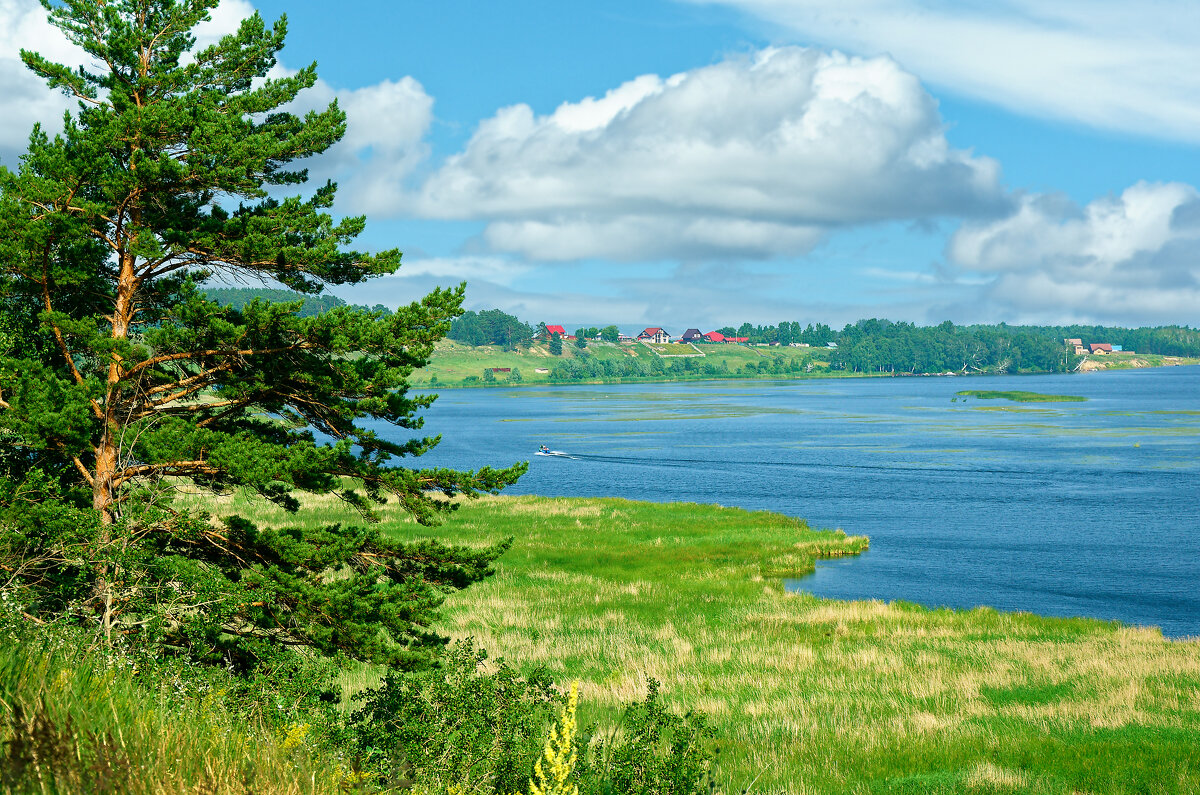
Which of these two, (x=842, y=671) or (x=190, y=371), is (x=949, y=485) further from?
(x=190, y=371)

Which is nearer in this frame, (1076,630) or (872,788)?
(872,788)

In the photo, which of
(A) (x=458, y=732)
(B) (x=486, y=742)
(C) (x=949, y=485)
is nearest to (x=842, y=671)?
(B) (x=486, y=742)

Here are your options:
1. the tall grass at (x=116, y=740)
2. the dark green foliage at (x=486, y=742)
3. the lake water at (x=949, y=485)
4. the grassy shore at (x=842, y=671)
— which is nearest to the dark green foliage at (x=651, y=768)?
the dark green foliage at (x=486, y=742)

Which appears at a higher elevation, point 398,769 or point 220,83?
point 220,83

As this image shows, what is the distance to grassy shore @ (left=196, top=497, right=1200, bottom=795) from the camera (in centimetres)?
1549

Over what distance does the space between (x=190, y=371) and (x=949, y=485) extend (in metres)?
64.3

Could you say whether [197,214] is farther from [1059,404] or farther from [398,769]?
[1059,404]

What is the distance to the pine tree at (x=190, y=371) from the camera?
45.1 ft

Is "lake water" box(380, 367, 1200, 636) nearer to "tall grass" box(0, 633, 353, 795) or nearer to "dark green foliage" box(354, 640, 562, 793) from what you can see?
"dark green foliage" box(354, 640, 562, 793)

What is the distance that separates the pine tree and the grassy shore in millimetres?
6392

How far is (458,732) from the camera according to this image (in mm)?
9750

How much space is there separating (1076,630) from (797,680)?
44.3 ft

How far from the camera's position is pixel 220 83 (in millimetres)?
18031

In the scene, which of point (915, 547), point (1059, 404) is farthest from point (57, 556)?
point (1059, 404)
